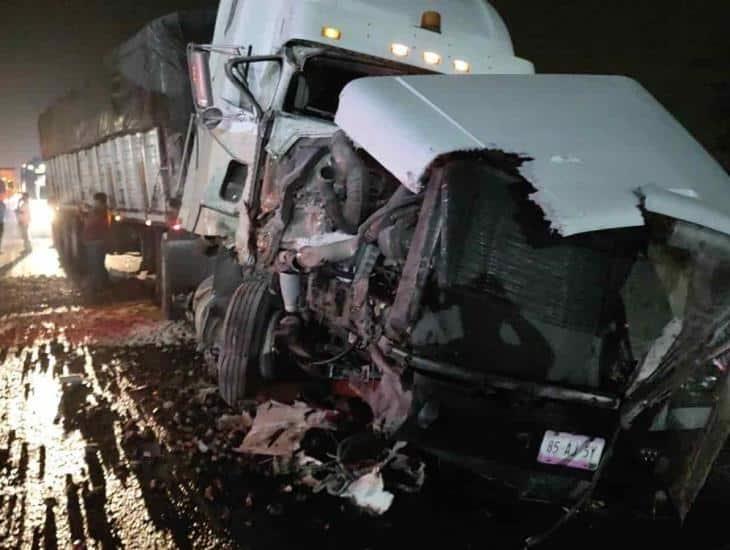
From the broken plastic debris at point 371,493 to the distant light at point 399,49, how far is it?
3215mm

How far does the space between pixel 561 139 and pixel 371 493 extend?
2.21 metres

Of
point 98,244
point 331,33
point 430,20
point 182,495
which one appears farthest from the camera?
point 98,244

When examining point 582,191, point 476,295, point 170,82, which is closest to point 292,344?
point 476,295

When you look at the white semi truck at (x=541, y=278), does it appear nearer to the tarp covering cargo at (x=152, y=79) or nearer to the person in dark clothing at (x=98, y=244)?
the tarp covering cargo at (x=152, y=79)

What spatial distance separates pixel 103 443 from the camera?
4230mm

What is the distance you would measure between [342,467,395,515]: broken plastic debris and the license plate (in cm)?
106

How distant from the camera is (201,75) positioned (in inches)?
190

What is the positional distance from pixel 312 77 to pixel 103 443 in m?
3.02

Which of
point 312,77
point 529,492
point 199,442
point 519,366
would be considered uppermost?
point 312,77

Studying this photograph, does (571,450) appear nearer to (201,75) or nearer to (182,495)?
(182,495)

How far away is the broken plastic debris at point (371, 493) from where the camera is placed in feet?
11.7

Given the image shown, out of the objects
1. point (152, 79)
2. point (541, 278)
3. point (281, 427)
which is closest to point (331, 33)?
point (541, 278)

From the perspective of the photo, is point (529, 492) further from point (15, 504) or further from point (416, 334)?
point (15, 504)

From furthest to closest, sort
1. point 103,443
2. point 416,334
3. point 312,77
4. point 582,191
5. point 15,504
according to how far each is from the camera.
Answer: point 312,77, point 103,443, point 15,504, point 416,334, point 582,191
